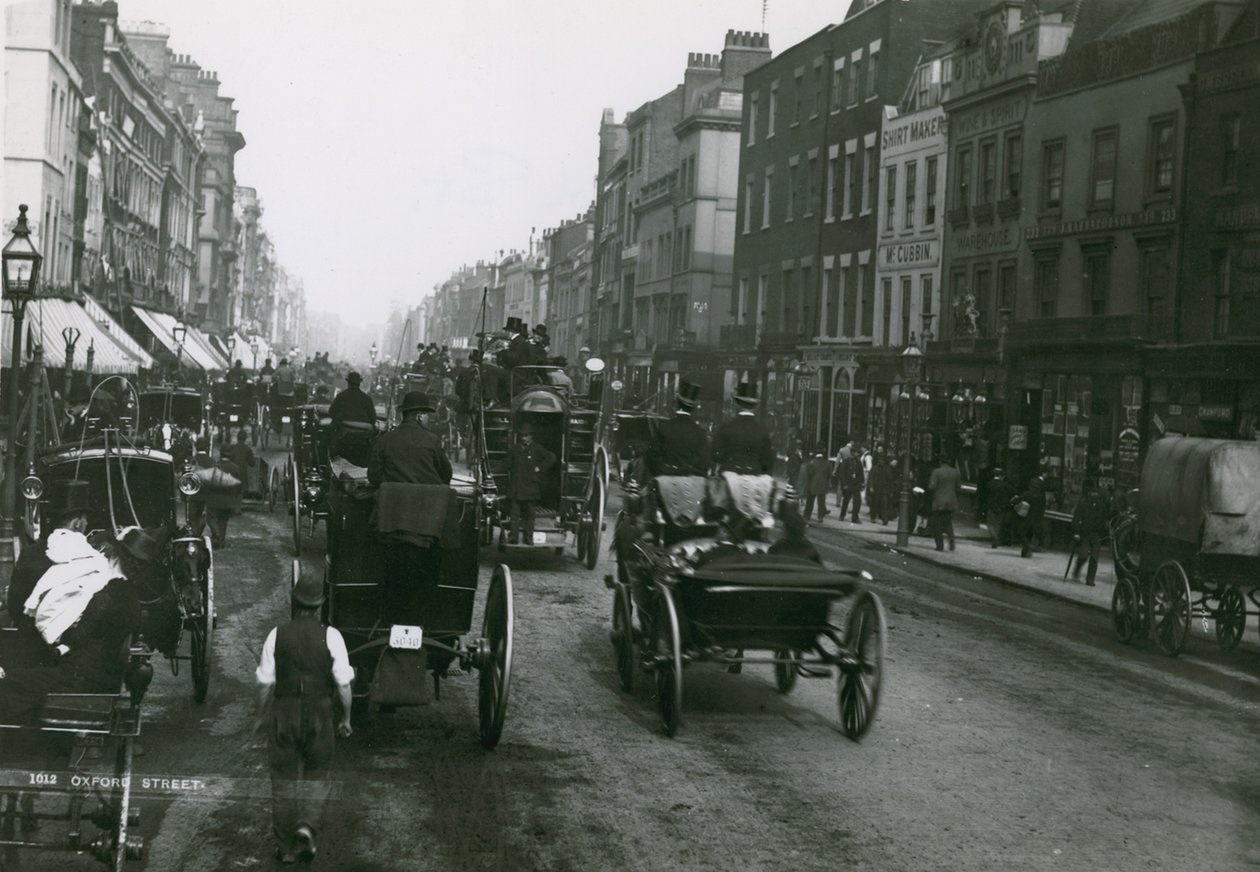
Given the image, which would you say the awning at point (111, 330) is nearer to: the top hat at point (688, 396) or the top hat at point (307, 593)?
the top hat at point (688, 396)

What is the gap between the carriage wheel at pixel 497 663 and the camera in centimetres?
899

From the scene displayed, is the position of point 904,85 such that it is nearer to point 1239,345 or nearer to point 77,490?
point 1239,345

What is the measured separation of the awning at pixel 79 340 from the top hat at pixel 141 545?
17845mm

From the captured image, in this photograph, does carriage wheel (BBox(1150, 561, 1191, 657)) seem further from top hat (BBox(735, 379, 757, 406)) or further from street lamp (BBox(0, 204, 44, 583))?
street lamp (BBox(0, 204, 44, 583))

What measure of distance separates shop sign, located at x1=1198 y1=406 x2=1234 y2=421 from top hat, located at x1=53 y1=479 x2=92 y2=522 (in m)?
22.9

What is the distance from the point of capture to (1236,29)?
29438mm

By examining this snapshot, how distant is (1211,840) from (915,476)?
93.4ft

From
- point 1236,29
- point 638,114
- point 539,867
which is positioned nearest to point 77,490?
point 539,867

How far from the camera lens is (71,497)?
11.2 m

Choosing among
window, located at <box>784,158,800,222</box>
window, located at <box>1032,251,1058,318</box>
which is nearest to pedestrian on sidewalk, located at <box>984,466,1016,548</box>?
window, located at <box>1032,251,1058,318</box>

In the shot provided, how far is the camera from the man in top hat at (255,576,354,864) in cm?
690

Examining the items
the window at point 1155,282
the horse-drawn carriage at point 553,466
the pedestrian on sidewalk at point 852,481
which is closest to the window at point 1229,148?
the window at point 1155,282

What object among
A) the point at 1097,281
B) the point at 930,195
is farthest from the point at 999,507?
the point at 930,195

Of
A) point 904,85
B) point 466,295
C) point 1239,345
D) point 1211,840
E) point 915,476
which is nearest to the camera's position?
point 1211,840
